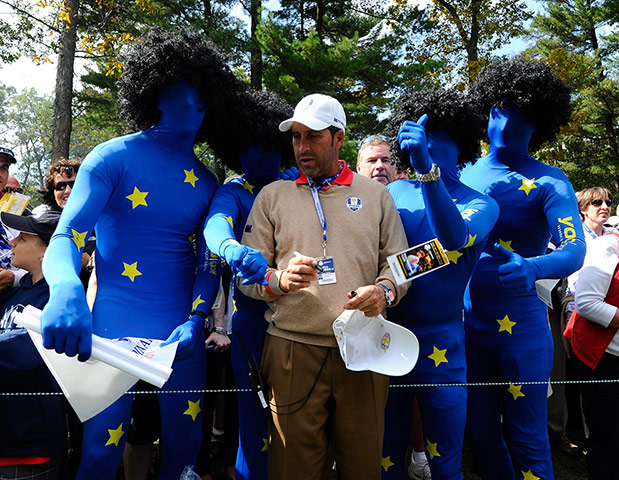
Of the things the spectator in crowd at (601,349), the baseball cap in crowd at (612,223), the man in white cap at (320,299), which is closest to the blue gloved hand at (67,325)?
the man in white cap at (320,299)

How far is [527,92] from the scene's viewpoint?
9.26ft

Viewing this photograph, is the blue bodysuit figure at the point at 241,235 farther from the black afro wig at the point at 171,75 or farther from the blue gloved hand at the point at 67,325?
the blue gloved hand at the point at 67,325

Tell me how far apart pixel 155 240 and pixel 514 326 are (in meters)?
1.99

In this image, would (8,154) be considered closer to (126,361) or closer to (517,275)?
(126,361)

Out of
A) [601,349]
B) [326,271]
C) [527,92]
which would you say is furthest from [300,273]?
[601,349]

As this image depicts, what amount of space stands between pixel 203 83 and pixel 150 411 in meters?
2.12

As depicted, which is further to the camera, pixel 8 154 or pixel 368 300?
pixel 8 154

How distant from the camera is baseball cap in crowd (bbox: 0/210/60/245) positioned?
112 inches

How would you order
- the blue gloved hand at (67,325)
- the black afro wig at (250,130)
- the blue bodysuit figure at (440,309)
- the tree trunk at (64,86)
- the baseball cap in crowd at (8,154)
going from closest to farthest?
the blue gloved hand at (67,325), the blue bodysuit figure at (440,309), the black afro wig at (250,130), the baseball cap in crowd at (8,154), the tree trunk at (64,86)

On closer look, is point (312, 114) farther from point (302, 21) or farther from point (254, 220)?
point (302, 21)

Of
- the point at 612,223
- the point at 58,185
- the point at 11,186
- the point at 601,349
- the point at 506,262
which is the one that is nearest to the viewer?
the point at 506,262

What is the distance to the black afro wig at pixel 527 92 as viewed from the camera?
282cm

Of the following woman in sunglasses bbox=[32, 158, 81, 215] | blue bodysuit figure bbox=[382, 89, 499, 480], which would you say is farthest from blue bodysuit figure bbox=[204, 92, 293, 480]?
woman in sunglasses bbox=[32, 158, 81, 215]

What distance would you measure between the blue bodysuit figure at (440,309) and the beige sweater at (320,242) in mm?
252
